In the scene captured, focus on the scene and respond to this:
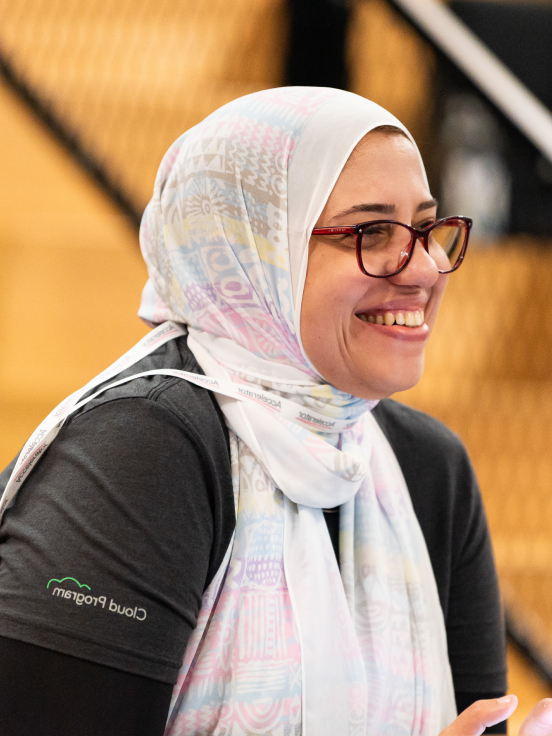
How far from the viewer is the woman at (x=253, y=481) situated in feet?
2.24

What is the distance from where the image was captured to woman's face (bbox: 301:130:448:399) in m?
0.81

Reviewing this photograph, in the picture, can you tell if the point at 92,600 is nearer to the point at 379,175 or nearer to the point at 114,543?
the point at 114,543

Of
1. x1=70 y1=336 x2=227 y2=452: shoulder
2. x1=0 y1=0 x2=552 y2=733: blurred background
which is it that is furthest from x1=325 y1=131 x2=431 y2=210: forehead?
x1=0 y1=0 x2=552 y2=733: blurred background

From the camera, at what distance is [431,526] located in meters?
0.98

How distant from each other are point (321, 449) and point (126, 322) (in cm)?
137

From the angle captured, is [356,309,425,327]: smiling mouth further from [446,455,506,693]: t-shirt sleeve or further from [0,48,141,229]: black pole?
[0,48,141,229]: black pole

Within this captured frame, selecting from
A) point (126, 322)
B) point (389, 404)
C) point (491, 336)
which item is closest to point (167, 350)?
point (389, 404)

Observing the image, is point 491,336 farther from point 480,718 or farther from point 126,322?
point 480,718

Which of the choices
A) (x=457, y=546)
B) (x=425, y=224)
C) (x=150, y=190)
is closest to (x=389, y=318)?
(x=425, y=224)

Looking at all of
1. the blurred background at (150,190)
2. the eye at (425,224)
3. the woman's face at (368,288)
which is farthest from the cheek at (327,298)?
the blurred background at (150,190)

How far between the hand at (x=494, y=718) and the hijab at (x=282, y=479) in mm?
131

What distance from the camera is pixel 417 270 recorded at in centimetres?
83

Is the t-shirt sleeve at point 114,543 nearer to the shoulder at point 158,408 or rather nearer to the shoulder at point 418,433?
the shoulder at point 158,408

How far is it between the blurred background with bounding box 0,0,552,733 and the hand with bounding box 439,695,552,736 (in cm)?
108
